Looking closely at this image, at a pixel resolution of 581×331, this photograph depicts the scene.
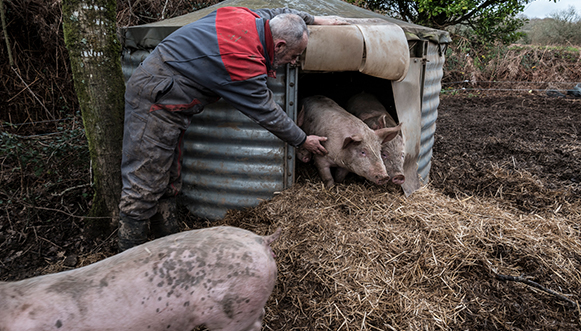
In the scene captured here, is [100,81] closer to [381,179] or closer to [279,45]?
[279,45]

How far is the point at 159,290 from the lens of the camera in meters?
1.87

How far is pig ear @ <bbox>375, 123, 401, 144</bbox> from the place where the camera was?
3.56 m

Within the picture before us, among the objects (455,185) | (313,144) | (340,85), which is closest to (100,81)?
(313,144)

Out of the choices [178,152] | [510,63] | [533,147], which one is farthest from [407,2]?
[178,152]

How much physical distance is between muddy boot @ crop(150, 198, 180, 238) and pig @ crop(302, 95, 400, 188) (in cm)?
139

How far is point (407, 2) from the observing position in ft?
45.8

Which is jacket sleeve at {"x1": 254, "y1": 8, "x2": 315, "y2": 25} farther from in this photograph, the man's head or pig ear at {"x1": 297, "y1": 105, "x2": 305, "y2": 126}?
pig ear at {"x1": 297, "y1": 105, "x2": 305, "y2": 126}

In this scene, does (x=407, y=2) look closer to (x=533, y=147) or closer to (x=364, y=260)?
(x=533, y=147)

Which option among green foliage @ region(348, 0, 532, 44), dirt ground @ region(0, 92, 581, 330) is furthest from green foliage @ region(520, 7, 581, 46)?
dirt ground @ region(0, 92, 581, 330)

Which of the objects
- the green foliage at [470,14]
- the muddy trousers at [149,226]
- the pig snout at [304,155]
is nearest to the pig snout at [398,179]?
→ the pig snout at [304,155]

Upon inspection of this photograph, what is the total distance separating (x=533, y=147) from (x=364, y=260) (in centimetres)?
477

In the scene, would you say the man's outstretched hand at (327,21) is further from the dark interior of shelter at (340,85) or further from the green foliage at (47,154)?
the green foliage at (47,154)

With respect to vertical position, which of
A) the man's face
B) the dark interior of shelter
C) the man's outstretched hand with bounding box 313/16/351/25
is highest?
the man's outstretched hand with bounding box 313/16/351/25

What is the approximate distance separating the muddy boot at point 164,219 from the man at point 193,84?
307mm
